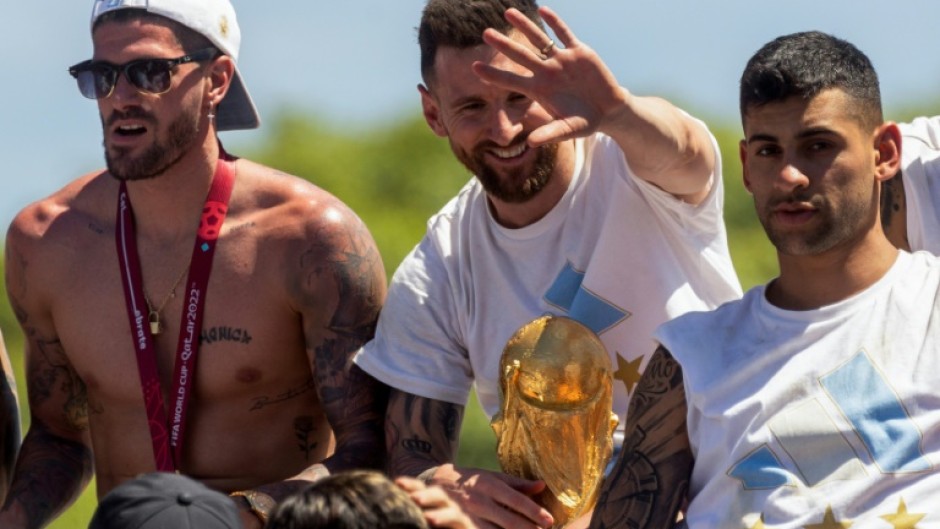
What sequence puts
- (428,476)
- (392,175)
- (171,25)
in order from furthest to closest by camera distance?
(392,175)
(171,25)
(428,476)

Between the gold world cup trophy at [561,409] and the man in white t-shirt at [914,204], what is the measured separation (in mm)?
862

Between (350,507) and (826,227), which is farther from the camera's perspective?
(826,227)

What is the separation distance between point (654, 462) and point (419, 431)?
A: 3.31 ft

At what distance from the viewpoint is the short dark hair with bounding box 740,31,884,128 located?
432 cm

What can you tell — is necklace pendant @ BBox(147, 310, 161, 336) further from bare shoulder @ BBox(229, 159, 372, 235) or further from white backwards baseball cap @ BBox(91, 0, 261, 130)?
white backwards baseball cap @ BBox(91, 0, 261, 130)

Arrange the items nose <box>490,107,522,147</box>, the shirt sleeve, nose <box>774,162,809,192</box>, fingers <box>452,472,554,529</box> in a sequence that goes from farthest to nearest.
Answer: the shirt sleeve, nose <box>490,107,522,147</box>, fingers <box>452,472,554,529</box>, nose <box>774,162,809,192</box>

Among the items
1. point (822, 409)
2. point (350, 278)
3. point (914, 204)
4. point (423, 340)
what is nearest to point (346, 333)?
point (350, 278)

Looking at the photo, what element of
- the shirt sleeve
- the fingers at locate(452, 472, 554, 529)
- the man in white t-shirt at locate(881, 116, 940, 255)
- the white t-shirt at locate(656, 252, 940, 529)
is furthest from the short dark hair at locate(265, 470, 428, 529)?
the man in white t-shirt at locate(881, 116, 940, 255)

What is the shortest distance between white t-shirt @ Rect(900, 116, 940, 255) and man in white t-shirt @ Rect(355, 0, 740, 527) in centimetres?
50

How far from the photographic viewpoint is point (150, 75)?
563 centimetres

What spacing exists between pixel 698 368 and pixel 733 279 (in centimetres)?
89

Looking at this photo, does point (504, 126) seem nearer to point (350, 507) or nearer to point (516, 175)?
point (516, 175)

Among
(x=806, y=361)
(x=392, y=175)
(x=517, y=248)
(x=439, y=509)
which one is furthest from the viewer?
(x=392, y=175)

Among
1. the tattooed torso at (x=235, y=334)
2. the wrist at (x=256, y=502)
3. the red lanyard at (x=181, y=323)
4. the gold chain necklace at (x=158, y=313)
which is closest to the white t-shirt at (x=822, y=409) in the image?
the wrist at (x=256, y=502)
